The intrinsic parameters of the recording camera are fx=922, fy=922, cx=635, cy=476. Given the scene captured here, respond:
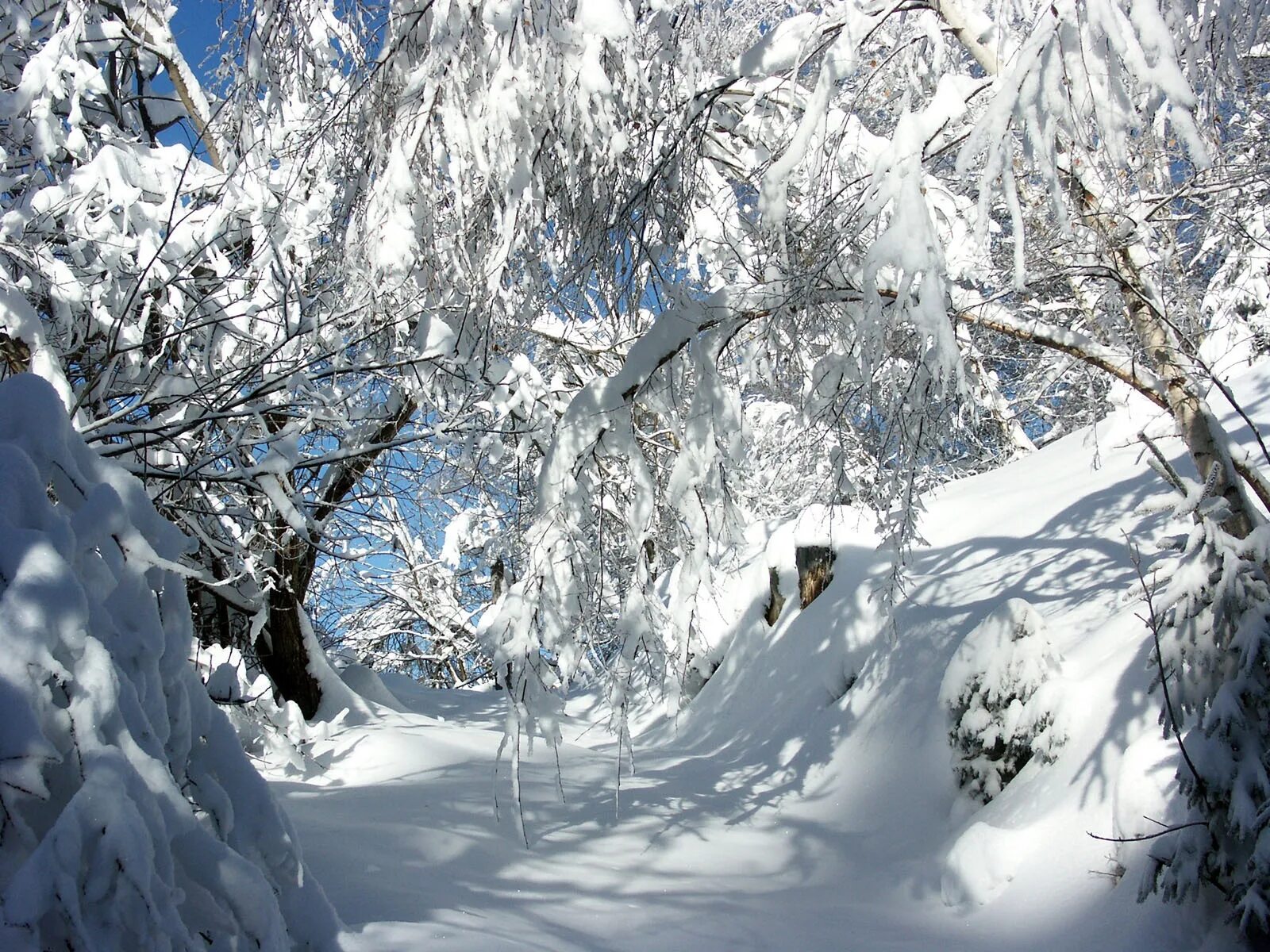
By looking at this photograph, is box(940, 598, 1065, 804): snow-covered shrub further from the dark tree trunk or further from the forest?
the dark tree trunk

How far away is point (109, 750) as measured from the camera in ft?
4.80

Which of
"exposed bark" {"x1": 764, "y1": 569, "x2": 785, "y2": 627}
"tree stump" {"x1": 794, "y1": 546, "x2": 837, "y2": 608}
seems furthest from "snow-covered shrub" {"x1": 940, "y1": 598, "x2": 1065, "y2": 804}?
"exposed bark" {"x1": 764, "y1": 569, "x2": 785, "y2": 627}

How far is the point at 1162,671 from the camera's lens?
2.99 m

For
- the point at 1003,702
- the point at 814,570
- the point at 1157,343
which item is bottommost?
the point at 1003,702

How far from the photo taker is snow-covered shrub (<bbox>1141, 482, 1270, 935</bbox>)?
2.69 m

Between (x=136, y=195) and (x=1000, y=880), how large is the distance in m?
4.96

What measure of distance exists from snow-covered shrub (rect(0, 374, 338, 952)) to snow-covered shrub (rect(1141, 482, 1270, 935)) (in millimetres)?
2475

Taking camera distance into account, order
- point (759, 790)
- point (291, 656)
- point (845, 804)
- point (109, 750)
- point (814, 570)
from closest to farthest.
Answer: point (109, 750), point (845, 804), point (759, 790), point (291, 656), point (814, 570)

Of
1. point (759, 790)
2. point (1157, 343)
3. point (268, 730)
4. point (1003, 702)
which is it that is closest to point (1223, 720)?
point (1157, 343)

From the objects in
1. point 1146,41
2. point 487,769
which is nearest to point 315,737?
point 487,769

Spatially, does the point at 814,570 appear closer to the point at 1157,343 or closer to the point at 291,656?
the point at 291,656

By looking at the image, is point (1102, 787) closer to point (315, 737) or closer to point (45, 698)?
point (45, 698)

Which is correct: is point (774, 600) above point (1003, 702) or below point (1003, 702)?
above

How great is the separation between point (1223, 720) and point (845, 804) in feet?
9.85
